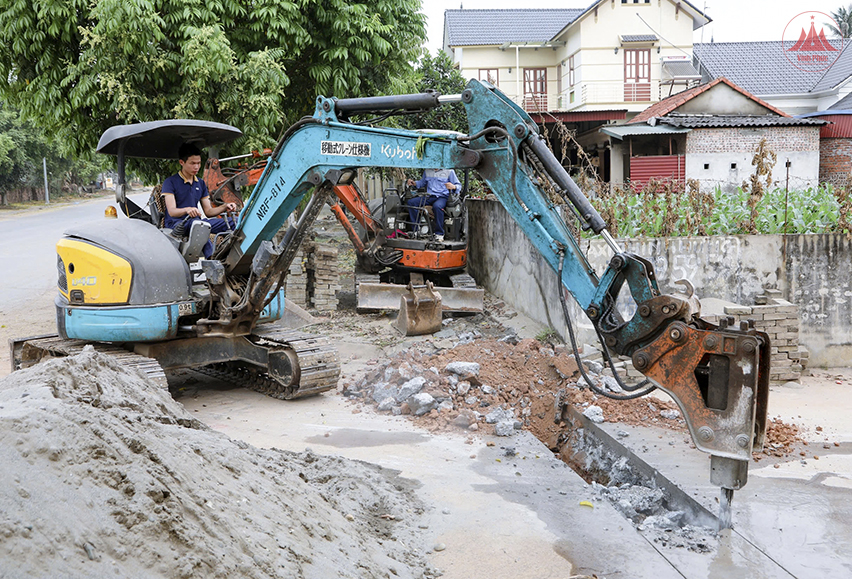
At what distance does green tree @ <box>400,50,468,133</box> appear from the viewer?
16.9 meters

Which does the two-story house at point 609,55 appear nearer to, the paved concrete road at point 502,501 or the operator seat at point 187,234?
the operator seat at point 187,234

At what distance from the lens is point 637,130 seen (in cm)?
2253

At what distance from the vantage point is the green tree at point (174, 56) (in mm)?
9797

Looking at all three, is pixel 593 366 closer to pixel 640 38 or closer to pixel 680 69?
pixel 680 69

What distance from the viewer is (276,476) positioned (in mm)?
4430

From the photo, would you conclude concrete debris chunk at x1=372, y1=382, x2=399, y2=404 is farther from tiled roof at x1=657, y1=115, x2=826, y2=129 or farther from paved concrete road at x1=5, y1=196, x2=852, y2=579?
tiled roof at x1=657, y1=115, x2=826, y2=129

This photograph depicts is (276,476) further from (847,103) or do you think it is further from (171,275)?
(847,103)

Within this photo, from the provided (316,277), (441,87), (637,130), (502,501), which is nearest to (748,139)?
(637,130)

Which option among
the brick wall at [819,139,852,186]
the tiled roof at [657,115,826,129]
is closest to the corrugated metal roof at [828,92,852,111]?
the brick wall at [819,139,852,186]

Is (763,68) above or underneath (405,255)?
above

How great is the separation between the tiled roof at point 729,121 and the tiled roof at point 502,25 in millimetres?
13037

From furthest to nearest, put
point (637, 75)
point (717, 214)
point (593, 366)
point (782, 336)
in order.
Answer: point (637, 75), point (717, 214), point (782, 336), point (593, 366)

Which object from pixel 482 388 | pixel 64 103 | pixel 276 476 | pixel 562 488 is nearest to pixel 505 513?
pixel 562 488

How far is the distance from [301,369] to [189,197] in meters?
1.96
